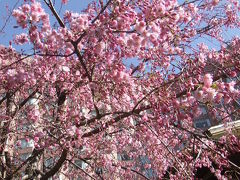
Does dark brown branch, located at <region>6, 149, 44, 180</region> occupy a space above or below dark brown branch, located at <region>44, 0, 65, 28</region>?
below

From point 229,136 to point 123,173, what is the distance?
16.2ft

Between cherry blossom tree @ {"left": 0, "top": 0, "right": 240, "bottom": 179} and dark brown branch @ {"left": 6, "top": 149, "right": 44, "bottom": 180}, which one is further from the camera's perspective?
dark brown branch @ {"left": 6, "top": 149, "right": 44, "bottom": 180}

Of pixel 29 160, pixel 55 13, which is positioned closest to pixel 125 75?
pixel 55 13

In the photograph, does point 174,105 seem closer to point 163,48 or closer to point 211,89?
point 211,89

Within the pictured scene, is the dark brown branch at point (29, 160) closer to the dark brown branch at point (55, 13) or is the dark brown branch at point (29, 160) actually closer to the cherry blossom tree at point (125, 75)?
the cherry blossom tree at point (125, 75)

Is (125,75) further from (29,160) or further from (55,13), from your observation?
(29,160)

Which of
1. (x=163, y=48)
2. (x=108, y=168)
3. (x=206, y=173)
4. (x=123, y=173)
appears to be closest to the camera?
(x=163, y=48)

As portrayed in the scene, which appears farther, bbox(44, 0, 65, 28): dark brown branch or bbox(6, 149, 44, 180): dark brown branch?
bbox(6, 149, 44, 180): dark brown branch

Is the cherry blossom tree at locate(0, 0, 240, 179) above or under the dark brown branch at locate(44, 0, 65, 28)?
under

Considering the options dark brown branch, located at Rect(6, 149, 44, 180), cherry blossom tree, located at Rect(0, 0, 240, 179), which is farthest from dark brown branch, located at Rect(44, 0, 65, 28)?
dark brown branch, located at Rect(6, 149, 44, 180)

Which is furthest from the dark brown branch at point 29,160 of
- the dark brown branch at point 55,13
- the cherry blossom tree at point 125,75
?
the dark brown branch at point 55,13

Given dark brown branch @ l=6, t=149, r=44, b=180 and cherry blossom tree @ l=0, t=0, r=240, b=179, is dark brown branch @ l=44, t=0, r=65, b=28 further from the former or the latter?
dark brown branch @ l=6, t=149, r=44, b=180

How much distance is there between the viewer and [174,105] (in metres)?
3.18

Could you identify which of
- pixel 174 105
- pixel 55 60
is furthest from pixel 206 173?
pixel 55 60
